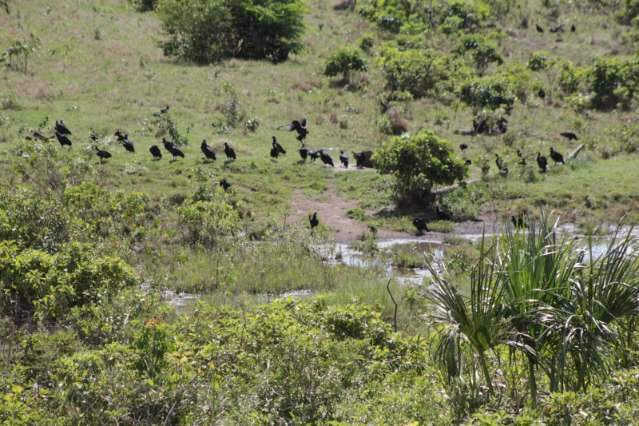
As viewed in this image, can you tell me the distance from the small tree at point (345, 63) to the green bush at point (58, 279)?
26976 millimetres

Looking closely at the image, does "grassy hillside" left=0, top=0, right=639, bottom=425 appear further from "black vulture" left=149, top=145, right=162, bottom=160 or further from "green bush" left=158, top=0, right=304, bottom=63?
"green bush" left=158, top=0, right=304, bottom=63

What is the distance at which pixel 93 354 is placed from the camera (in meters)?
9.25

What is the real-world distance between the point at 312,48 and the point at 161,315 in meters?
36.1

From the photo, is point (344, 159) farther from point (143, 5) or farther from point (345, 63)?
point (143, 5)

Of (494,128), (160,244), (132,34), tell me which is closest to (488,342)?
(160,244)

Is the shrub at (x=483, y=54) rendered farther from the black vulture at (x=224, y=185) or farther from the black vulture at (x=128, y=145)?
the black vulture at (x=224, y=185)

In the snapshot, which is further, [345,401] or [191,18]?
[191,18]

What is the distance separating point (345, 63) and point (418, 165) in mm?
16868

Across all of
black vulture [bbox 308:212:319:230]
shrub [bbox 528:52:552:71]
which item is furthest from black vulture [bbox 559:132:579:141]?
black vulture [bbox 308:212:319:230]

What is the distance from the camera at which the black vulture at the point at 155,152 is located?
83.1ft

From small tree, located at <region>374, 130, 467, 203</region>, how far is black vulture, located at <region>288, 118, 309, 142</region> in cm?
553

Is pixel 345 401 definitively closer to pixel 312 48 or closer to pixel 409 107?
pixel 409 107

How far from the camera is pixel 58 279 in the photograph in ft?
40.9

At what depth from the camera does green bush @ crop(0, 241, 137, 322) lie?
12.4 m
